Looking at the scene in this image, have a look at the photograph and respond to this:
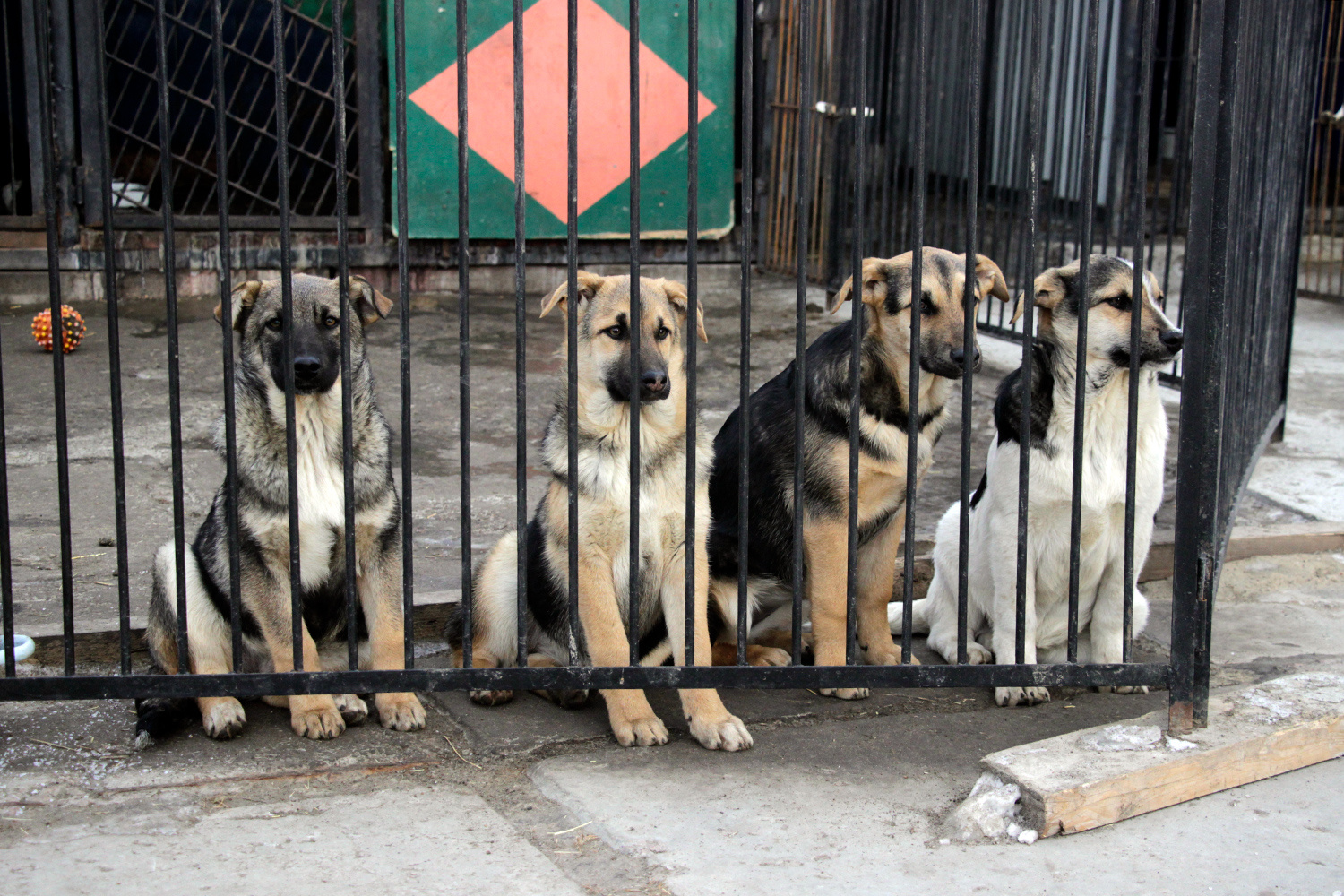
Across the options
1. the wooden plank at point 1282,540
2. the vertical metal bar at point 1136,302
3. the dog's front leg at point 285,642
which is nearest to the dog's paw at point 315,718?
the dog's front leg at point 285,642

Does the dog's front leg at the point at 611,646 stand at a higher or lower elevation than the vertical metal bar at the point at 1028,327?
lower

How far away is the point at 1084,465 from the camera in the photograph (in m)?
3.97

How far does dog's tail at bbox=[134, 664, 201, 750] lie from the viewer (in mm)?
3510

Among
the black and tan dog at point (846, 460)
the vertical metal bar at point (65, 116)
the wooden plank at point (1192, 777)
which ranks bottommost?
the wooden plank at point (1192, 777)

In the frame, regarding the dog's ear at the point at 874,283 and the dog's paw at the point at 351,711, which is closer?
the dog's paw at the point at 351,711

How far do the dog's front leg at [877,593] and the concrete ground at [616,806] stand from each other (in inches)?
10.7

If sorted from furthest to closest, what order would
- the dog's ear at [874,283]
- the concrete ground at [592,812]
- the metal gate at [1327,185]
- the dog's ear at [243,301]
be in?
the metal gate at [1327,185]
the dog's ear at [874,283]
the dog's ear at [243,301]
the concrete ground at [592,812]

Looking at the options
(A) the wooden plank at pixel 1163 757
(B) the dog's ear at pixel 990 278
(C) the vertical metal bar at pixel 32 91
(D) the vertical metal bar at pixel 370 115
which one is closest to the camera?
(A) the wooden plank at pixel 1163 757

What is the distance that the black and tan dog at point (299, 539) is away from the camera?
3604mm

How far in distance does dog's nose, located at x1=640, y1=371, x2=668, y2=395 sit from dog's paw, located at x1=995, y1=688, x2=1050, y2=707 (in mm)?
1471

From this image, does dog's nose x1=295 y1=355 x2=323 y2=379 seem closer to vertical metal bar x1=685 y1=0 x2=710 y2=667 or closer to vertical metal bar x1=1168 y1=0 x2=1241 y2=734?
vertical metal bar x1=685 y1=0 x2=710 y2=667

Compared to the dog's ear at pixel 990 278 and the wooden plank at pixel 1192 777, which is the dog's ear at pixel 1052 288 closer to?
the dog's ear at pixel 990 278

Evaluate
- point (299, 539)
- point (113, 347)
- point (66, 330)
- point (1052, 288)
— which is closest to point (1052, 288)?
point (1052, 288)

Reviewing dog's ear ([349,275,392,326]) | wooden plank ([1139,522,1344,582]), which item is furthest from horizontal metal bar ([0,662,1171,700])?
wooden plank ([1139,522,1344,582])
